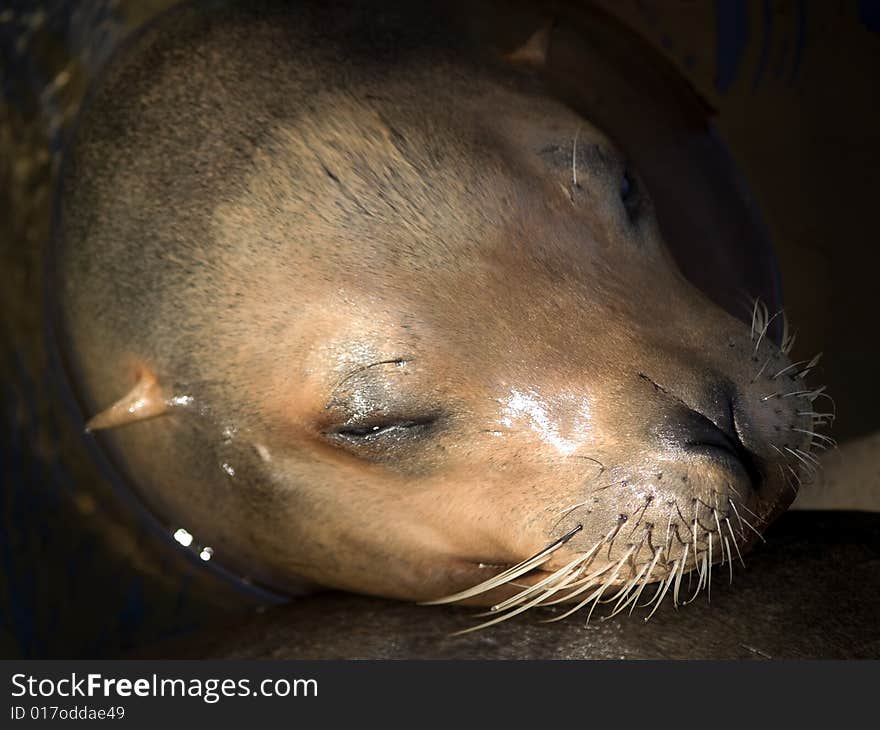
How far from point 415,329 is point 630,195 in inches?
27.6

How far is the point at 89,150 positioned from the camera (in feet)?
10.6

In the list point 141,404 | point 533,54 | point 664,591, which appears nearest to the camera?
point 664,591

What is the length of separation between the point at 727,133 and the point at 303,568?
2103mm

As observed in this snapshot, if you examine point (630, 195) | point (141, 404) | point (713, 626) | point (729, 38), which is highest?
point (729, 38)

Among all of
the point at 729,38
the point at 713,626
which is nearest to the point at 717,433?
the point at 713,626

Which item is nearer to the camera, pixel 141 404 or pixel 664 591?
pixel 664 591

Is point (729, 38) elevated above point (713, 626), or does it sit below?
above

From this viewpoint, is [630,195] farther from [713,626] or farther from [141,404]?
[141,404]

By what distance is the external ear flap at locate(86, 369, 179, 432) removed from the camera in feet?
9.43

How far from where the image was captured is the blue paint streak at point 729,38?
3.89 m

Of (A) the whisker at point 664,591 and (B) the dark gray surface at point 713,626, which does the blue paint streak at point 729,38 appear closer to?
(B) the dark gray surface at point 713,626

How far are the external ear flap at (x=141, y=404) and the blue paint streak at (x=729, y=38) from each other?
225 cm

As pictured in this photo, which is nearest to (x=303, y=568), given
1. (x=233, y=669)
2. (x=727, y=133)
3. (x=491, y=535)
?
(x=233, y=669)

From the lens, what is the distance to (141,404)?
9.43ft
